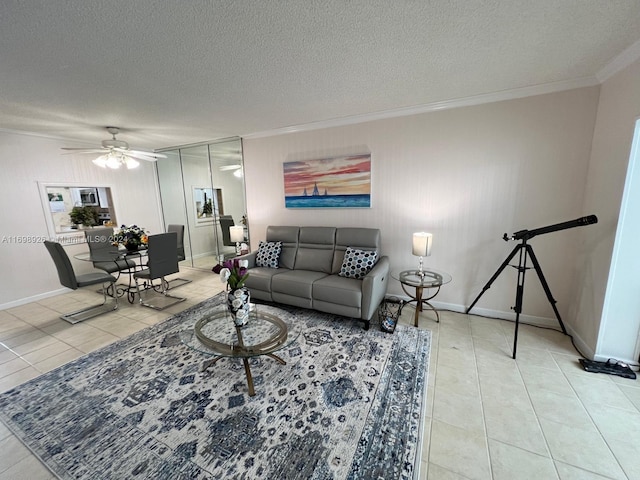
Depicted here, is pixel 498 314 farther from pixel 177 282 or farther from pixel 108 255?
pixel 108 255

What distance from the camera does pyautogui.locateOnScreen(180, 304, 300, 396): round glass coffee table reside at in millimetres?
1841

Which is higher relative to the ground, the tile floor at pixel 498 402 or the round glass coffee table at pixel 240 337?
the round glass coffee table at pixel 240 337

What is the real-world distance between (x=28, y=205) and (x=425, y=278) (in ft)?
18.8

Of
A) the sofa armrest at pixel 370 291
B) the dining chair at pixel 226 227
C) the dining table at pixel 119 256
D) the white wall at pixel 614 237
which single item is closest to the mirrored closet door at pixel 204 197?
the dining chair at pixel 226 227

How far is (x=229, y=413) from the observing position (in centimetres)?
173

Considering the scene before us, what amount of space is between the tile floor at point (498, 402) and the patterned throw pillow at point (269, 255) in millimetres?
1644

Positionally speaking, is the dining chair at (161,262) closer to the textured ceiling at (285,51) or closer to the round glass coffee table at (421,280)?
the textured ceiling at (285,51)

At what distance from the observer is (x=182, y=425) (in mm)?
1655

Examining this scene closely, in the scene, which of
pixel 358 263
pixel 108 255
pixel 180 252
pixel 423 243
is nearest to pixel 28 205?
pixel 108 255

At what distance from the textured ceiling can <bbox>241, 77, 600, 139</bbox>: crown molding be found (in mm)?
75

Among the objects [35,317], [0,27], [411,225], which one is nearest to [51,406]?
[35,317]

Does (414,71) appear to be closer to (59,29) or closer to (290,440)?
(59,29)

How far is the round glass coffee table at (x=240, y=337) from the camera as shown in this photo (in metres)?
1.84

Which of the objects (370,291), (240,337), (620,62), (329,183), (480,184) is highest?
(620,62)
